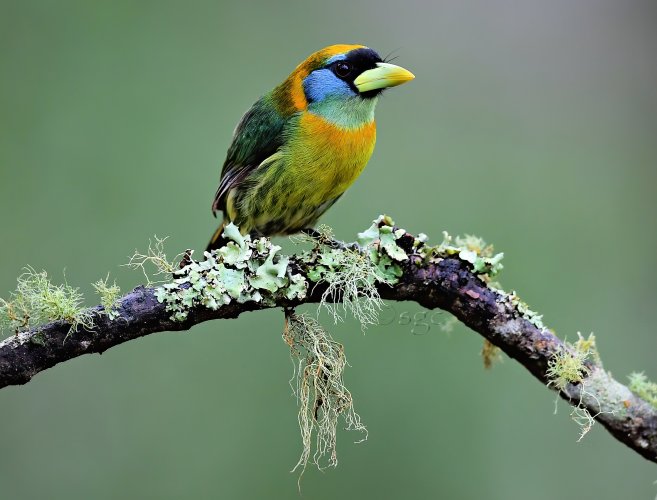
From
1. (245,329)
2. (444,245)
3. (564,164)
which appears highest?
(564,164)

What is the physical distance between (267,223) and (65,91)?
5.99 feet

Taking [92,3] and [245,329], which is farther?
[92,3]

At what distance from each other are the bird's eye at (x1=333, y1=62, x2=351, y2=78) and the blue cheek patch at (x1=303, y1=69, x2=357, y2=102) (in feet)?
0.06

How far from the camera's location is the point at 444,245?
2008 mm

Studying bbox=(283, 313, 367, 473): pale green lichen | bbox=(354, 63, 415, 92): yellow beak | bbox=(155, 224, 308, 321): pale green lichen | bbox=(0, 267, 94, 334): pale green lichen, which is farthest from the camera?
bbox=(354, 63, 415, 92): yellow beak

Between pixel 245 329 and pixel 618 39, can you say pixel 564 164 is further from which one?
pixel 245 329

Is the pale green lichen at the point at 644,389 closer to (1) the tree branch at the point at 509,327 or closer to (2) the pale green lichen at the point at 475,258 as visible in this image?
(1) the tree branch at the point at 509,327

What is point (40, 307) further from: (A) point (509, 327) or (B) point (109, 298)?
(A) point (509, 327)

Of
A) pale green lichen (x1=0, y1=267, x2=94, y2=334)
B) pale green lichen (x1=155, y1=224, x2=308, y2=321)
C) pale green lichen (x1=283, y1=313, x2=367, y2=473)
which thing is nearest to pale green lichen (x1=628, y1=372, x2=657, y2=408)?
pale green lichen (x1=283, y1=313, x2=367, y2=473)

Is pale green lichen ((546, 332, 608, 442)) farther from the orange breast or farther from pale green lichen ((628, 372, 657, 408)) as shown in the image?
the orange breast

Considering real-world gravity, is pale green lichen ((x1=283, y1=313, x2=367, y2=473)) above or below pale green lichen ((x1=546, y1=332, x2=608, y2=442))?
below

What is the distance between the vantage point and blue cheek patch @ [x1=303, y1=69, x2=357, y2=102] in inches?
104

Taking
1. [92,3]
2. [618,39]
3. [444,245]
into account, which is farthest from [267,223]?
[618,39]

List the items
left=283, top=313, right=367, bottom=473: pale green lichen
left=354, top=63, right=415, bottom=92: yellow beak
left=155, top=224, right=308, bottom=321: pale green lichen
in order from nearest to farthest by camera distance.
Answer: left=155, top=224, right=308, bottom=321: pale green lichen, left=283, top=313, right=367, bottom=473: pale green lichen, left=354, top=63, right=415, bottom=92: yellow beak
